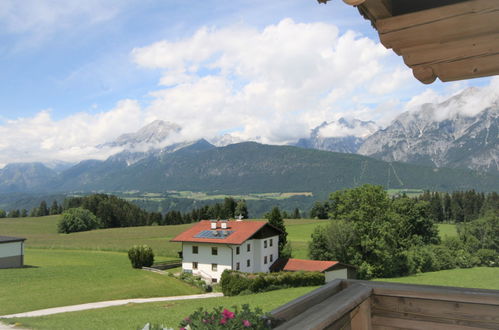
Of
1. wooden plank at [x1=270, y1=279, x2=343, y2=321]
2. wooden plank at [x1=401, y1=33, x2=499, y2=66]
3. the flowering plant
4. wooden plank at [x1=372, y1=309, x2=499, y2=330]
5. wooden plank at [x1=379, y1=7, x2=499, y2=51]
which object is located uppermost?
wooden plank at [x1=379, y1=7, x2=499, y2=51]

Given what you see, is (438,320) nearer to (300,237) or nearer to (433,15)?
(433,15)

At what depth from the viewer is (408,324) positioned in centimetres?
279

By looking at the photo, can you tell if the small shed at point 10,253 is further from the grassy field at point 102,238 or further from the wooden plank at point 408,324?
the wooden plank at point 408,324

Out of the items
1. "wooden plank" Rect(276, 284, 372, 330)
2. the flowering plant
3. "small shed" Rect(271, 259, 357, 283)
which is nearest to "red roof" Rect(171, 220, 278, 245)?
"small shed" Rect(271, 259, 357, 283)

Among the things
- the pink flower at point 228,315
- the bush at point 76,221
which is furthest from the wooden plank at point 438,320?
the bush at point 76,221

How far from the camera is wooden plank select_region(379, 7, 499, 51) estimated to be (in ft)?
4.51

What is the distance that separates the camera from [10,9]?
756 centimetres

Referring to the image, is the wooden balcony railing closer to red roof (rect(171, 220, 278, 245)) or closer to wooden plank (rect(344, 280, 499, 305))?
wooden plank (rect(344, 280, 499, 305))

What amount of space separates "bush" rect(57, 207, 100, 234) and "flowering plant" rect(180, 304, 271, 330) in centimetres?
6795

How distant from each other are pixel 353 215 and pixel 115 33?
91.9 ft

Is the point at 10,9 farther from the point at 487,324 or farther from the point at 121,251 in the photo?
the point at 121,251

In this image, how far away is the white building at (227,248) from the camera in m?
28.7

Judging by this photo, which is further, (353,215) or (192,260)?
(353,215)

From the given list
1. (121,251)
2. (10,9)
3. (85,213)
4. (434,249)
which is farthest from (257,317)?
(85,213)
